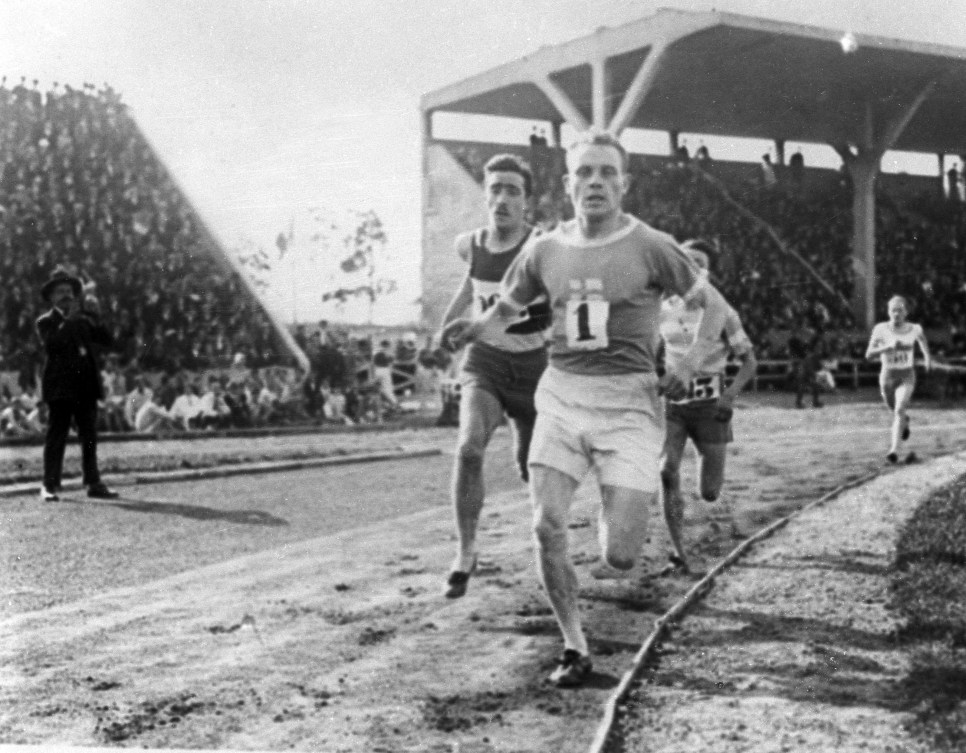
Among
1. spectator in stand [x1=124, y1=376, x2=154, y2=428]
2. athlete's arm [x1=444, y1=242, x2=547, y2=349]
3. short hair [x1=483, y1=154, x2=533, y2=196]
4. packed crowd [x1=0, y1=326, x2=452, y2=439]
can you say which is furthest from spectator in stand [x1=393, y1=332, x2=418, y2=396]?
athlete's arm [x1=444, y1=242, x2=547, y2=349]

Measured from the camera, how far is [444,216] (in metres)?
5.25

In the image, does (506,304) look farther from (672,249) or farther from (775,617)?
(775,617)

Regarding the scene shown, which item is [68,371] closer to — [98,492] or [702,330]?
[98,492]

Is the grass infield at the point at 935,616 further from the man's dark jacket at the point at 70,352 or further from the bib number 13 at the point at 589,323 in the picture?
the man's dark jacket at the point at 70,352

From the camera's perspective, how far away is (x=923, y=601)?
4.61m

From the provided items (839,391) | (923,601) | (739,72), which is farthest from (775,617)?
(839,391)

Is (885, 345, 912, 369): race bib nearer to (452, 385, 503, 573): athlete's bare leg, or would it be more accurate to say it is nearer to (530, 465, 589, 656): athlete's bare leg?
(452, 385, 503, 573): athlete's bare leg

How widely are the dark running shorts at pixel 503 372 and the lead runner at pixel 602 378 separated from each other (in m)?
1.11

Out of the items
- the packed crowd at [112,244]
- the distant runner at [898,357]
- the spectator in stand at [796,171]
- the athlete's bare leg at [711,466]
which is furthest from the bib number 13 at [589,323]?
the distant runner at [898,357]

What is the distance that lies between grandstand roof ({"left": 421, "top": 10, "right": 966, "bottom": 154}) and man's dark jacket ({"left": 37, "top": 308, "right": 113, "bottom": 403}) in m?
3.65

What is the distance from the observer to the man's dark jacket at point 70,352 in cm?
764

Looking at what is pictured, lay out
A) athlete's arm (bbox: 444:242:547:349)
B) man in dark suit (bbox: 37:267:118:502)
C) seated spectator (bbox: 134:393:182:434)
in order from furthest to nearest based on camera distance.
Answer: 1. seated spectator (bbox: 134:393:182:434)
2. man in dark suit (bbox: 37:267:118:502)
3. athlete's arm (bbox: 444:242:547:349)

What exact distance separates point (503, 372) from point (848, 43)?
1818mm

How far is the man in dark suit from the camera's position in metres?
7.62
